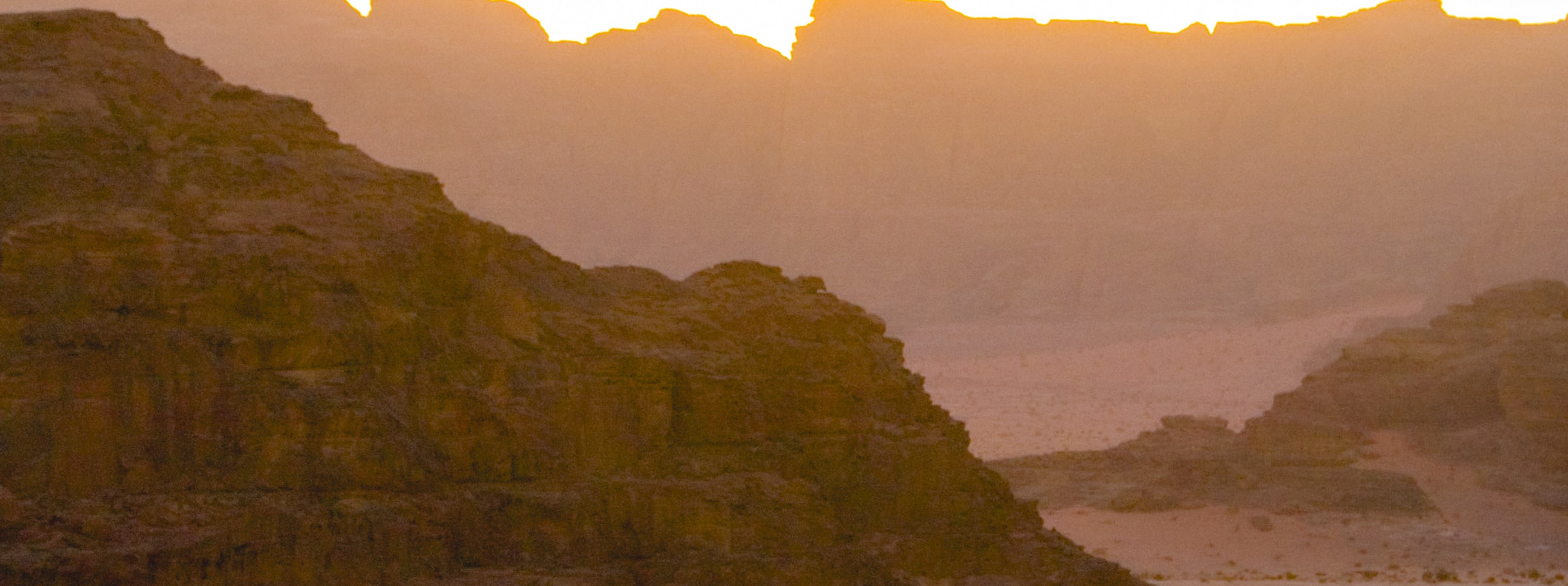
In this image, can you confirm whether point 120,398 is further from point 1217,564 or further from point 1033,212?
point 1033,212

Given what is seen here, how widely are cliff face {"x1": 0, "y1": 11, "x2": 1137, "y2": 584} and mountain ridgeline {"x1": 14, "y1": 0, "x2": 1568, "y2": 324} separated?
49.6 m

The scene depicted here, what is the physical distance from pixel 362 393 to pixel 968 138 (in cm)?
6268

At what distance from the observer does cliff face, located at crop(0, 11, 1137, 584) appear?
7953 mm

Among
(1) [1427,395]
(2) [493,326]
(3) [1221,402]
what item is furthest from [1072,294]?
(2) [493,326]

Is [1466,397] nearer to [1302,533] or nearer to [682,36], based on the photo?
[1302,533]

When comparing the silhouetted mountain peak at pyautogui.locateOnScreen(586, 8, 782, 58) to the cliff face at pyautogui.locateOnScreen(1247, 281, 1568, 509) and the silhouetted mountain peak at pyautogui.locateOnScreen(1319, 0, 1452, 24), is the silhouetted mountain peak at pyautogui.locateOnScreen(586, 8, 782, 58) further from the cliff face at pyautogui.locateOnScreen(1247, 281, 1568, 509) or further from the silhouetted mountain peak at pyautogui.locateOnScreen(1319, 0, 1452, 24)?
the cliff face at pyautogui.locateOnScreen(1247, 281, 1568, 509)

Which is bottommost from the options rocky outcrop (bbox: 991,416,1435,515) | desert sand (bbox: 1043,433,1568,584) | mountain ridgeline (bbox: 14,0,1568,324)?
desert sand (bbox: 1043,433,1568,584)

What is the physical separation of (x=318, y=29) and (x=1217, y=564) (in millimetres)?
60102

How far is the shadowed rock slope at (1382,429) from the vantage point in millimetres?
24156

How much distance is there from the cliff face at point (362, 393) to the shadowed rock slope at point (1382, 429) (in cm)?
1426

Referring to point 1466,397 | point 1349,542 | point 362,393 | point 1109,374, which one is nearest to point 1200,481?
point 1349,542

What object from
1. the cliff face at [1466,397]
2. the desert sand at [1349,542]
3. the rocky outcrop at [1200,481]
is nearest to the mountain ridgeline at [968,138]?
the cliff face at [1466,397]

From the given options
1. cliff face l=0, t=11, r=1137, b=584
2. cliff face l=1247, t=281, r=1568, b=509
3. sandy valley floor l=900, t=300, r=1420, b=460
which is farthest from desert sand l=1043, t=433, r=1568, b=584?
sandy valley floor l=900, t=300, r=1420, b=460

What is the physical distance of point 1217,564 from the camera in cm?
2233
